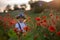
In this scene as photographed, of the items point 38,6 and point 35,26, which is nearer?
point 35,26

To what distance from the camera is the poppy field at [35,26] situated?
1389 millimetres

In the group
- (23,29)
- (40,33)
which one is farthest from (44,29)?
(23,29)

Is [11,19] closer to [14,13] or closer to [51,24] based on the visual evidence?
[14,13]

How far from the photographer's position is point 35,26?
150cm

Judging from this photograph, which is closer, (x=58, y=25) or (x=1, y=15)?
(x=58, y=25)

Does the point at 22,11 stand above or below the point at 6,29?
above

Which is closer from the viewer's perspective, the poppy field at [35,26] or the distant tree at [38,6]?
the poppy field at [35,26]

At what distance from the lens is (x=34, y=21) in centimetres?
152

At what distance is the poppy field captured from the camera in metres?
1.39

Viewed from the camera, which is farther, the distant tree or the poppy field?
the distant tree

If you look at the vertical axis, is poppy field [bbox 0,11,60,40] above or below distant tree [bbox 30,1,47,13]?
below

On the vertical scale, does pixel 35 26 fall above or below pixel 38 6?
below

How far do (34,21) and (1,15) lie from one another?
29cm

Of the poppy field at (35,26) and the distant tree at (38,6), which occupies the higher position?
the distant tree at (38,6)
